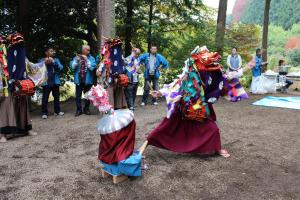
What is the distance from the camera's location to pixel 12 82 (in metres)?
6.31

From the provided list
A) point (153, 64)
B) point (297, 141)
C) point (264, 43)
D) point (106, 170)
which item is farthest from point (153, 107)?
point (264, 43)

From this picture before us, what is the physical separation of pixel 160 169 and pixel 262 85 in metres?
9.26

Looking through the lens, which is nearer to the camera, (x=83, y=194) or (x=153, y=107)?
(x=83, y=194)

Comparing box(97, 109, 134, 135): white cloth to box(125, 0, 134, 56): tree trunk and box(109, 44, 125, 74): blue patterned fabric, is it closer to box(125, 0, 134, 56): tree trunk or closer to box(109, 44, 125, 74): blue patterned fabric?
box(109, 44, 125, 74): blue patterned fabric

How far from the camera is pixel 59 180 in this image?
445 cm

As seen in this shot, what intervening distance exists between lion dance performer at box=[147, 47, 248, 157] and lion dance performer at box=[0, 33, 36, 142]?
2.57 meters

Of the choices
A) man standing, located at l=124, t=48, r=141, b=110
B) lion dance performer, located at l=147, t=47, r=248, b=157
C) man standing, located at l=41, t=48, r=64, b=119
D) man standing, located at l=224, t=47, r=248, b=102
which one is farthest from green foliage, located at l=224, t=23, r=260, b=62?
lion dance performer, located at l=147, t=47, r=248, b=157

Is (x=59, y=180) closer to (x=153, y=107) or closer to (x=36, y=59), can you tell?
(x=153, y=107)

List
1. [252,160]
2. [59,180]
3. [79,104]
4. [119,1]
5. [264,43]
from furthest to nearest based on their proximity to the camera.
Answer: [264,43], [119,1], [79,104], [252,160], [59,180]

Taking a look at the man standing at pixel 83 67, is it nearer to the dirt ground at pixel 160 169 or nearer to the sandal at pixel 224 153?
the dirt ground at pixel 160 169

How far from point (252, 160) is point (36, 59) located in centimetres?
741

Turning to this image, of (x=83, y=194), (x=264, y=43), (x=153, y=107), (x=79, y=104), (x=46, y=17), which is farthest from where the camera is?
(x=264, y=43)

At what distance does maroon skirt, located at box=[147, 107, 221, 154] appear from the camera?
5.22m

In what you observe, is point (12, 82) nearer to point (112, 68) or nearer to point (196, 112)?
point (112, 68)
